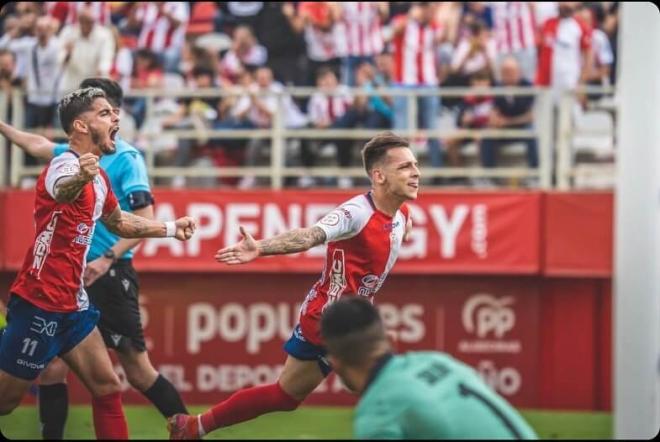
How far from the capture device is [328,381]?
1734cm

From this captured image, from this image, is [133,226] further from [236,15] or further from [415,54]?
[236,15]

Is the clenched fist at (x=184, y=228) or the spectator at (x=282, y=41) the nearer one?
the clenched fist at (x=184, y=228)

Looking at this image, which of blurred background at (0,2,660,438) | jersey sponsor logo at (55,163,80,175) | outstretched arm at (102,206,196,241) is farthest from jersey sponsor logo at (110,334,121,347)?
blurred background at (0,2,660,438)

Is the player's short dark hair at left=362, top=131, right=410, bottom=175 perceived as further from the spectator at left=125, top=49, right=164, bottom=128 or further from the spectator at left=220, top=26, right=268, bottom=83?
the spectator at left=125, top=49, right=164, bottom=128

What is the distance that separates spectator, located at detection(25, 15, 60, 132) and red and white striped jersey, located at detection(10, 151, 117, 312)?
28.5ft

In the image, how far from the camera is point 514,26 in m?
16.6

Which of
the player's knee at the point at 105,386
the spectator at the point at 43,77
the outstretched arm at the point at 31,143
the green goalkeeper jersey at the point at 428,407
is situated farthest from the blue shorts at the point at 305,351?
the spectator at the point at 43,77

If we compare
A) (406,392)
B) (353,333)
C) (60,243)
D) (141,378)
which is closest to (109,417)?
(141,378)

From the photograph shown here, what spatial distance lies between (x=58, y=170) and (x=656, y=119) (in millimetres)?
3488

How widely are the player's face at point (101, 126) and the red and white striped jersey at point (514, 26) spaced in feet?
29.0

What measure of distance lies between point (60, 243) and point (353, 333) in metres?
3.26

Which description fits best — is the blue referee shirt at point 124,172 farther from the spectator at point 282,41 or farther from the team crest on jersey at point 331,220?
the spectator at point 282,41

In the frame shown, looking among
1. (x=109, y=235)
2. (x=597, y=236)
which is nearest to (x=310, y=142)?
→ (x=597, y=236)

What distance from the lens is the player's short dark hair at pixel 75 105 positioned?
8523mm
